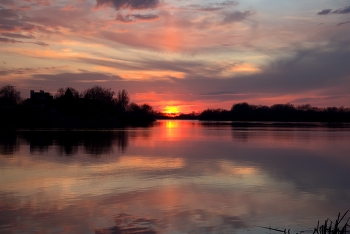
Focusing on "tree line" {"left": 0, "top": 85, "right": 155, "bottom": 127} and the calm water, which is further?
"tree line" {"left": 0, "top": 85, "right": 155, "bottom": 127}

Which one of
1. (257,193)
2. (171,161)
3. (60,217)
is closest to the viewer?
(60,217)

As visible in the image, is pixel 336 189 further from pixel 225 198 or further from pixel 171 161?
pixel 171 161

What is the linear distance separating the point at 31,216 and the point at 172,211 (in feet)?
10.4

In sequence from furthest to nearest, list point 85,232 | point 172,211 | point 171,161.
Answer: point 171,161
point 172,211
point 85,232

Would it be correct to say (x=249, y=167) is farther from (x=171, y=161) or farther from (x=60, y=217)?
(x=60, y=217)

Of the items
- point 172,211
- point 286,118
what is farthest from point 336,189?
point 286,118

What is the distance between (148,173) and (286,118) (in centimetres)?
11532

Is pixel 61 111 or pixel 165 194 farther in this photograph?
pixel 61 111

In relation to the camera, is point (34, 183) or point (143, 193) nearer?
point (143, 193)

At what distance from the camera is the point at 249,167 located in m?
16.7

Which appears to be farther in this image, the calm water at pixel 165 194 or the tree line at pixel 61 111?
the tree line at pixel 61 111

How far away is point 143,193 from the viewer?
11102mm

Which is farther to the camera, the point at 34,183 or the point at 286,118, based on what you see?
the point at 286,118

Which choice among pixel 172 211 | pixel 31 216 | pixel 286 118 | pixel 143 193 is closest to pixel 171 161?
pixel 143 193
